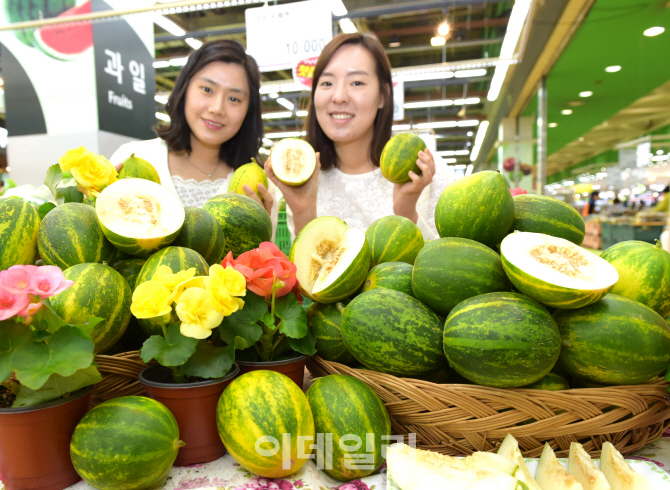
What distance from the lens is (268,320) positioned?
92cm

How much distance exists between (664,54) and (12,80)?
29.3 ft

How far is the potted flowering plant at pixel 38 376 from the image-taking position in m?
0.69

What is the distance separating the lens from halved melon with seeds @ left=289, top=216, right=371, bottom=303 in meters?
1.02

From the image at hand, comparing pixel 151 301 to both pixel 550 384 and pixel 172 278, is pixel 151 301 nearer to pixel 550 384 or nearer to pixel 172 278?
pixel 172 278

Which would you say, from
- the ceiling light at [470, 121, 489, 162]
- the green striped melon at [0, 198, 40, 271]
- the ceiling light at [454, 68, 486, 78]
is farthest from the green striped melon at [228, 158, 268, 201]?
the ceiling light at [470, 121, 489, 162]

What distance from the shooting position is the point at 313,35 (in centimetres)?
416

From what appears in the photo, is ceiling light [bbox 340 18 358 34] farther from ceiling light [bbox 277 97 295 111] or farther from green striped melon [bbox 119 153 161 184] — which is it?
ceiling light [bbox 277 97 295 111]

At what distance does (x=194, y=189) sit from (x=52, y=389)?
6.29 ft

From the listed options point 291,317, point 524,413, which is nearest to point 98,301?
point 291,317

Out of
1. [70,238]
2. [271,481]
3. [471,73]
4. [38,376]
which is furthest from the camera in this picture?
[471,73]

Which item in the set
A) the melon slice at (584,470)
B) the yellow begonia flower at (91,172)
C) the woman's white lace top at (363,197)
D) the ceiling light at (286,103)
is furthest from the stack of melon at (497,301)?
the ceiling light at (286,103)

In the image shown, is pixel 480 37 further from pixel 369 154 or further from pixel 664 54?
pixel 369 154

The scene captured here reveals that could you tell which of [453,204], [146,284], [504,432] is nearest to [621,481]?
[504,432]

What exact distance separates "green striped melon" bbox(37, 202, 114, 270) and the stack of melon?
461 mm
